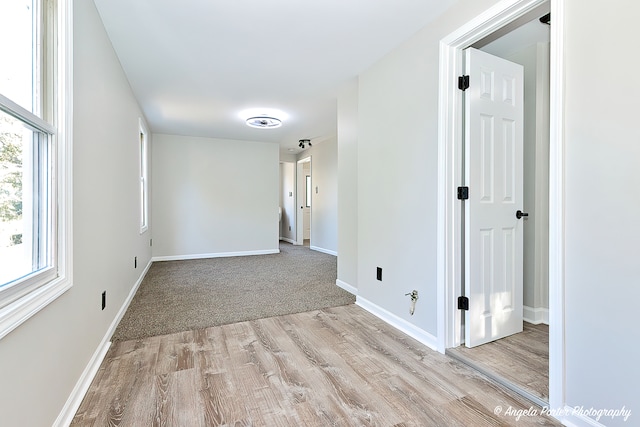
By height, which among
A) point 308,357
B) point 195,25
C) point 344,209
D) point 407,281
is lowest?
point 308,357

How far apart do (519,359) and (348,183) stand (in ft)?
7.09

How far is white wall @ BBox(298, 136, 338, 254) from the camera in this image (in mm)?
5938

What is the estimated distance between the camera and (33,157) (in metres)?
1.22

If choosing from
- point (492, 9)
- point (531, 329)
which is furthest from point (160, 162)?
point (531, 329)

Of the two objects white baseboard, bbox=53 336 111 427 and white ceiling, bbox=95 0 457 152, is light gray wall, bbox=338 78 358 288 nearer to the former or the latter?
white ceiling, bbox=95 0 457 152

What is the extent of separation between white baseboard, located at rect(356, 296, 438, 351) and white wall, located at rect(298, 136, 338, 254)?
312 centimetres

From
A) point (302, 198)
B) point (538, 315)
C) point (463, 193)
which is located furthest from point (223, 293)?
point (302, 198)

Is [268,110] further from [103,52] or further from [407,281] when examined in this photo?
[407,281]

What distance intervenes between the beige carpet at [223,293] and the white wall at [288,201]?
272cm

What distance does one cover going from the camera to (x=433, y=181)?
208cm

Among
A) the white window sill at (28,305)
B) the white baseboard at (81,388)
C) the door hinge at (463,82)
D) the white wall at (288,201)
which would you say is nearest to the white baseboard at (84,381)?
the white baseboard at (81,388)

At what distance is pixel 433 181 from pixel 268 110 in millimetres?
2705

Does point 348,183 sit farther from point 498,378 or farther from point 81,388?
point 81,388

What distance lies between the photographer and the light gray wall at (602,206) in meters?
→ 1.14
